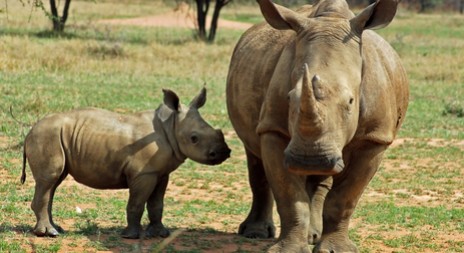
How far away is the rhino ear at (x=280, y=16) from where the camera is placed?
21.1ft

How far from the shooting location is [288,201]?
6.39 metres

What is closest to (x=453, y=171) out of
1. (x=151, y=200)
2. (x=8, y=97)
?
(x=151, y=200)

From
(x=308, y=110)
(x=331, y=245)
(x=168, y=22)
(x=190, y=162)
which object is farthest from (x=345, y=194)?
(x=168, y=22)

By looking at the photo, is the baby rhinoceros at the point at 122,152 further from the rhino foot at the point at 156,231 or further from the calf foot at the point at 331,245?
the calf foot at the point at 331,245

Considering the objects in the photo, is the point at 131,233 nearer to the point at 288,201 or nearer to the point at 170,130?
the point at 170,130

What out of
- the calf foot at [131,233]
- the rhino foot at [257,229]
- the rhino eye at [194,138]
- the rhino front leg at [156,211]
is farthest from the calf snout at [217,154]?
the rhino foot at [257,229]

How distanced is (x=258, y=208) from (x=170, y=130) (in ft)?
3.62

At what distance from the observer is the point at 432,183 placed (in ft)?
37.0

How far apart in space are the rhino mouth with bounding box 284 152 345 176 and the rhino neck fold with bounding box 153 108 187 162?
77.4 inches

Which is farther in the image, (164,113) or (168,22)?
(168,22)

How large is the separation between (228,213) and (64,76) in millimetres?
10069

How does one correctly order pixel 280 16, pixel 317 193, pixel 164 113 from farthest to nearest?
1. pixel 164 113
2. pixel 317 193
3. pixel 280 16

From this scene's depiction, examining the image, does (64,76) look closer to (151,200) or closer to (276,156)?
(151,200)

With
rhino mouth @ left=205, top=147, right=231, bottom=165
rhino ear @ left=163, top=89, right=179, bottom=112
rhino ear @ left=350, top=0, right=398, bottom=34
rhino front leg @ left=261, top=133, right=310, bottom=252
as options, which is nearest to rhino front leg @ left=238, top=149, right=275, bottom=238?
rhino mouth @ left=205, top=147, right=231, bottom=165
